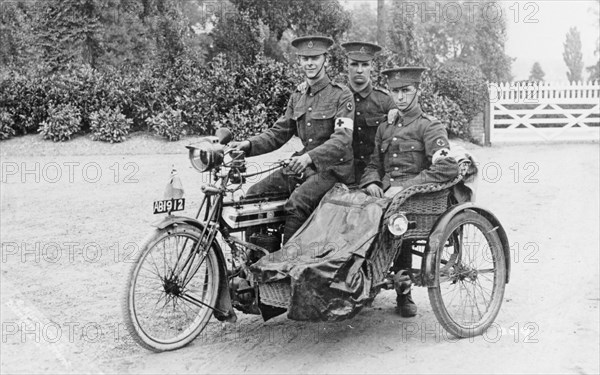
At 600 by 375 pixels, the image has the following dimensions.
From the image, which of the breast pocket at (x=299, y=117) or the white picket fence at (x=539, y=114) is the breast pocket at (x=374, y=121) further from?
the white picket fence at (x=539, y=114)

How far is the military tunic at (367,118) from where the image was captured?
584cm

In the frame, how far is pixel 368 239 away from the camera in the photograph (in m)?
4.39

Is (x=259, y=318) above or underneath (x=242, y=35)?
underneath

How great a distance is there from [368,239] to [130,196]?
21.4 feet

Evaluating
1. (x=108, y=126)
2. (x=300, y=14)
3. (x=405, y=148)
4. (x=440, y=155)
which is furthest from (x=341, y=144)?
(x=300, y=14)

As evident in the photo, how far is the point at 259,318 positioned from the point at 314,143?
4.55 feet

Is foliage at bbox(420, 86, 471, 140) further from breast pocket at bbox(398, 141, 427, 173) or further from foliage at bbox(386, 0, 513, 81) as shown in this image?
breast pocket at bbox(398, 141, 427, 173)

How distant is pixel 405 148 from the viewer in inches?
207

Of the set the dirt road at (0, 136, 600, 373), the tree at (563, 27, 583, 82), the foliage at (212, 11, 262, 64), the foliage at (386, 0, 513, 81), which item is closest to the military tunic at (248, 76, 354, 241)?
the dirt road at (0, 136, 600, 373)

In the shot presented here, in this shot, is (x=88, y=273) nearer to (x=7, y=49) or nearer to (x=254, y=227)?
(x=254, y=227)

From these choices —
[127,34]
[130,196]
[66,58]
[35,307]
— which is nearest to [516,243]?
[35,307]

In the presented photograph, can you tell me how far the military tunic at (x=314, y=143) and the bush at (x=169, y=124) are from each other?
30.2ft

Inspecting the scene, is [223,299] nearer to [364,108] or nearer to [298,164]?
[298,164]

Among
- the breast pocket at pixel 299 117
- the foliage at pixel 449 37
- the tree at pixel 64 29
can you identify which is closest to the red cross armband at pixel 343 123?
the breast pocket at pixel 299 117
